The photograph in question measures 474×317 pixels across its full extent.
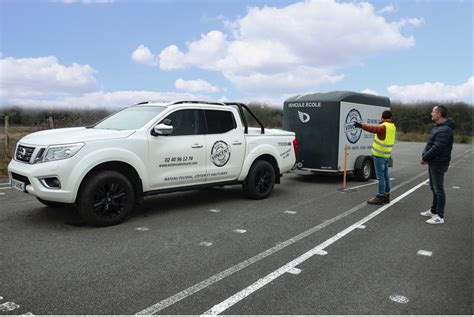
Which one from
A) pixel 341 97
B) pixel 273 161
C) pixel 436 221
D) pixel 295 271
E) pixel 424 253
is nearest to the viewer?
pixel 295 271

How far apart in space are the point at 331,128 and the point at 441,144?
167 inches

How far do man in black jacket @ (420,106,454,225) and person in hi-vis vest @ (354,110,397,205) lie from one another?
1.11 m

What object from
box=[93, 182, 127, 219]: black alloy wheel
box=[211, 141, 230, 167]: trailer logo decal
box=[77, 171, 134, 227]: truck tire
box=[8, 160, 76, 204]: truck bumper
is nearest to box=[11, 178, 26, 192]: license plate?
box=[8, 160, 76, 204]: truck bumper

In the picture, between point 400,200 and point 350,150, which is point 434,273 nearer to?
point 400,200

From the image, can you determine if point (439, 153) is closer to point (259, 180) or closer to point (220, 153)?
point (259, 180)

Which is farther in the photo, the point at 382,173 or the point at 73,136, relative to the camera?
the point at 382,173

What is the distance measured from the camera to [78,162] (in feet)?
17.2

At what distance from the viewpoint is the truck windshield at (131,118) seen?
20.5 feet

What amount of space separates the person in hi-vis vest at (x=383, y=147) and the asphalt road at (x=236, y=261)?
0.41 meters

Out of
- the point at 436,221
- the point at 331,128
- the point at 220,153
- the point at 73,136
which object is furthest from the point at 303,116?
the point at 73,136

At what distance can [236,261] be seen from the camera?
4.34 metres

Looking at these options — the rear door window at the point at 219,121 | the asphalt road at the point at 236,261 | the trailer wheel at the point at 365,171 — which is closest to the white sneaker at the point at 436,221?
the asphalt road at the point at 236,261

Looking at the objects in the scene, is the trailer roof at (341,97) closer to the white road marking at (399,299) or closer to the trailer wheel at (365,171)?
the trailer wheel at (365,171)

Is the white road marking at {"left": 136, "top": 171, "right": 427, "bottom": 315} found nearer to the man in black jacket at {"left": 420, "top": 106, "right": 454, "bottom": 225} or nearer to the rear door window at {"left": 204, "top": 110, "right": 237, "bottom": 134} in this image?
the man in black jacket at {"left": 420, "top": 106, "right": 454, "bottom": 225}
